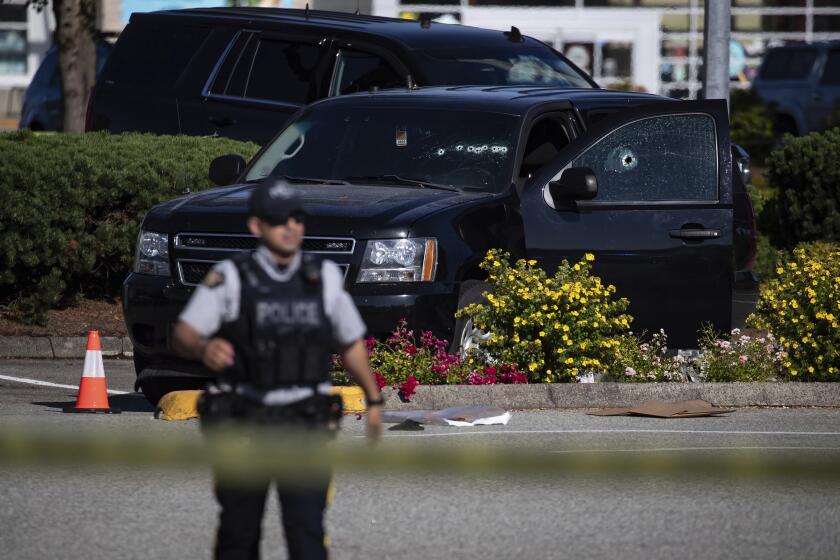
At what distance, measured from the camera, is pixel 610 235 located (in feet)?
35.6

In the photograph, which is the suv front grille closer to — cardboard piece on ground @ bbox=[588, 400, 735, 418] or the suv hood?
the suv hood

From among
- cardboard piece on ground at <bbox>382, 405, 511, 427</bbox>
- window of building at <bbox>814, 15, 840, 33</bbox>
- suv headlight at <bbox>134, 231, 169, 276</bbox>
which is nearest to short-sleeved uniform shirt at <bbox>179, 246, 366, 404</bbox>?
cardboard piece on ground at <bbox>382, 405, 511, 427</bbox>

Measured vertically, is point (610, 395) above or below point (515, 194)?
below

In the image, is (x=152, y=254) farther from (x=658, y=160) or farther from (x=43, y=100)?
(x=43, y=100)

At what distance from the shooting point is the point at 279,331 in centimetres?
531

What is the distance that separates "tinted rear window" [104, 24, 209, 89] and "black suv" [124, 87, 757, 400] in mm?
3929

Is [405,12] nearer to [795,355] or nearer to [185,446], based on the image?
[795,355]

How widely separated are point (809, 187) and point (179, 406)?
8.83 meters

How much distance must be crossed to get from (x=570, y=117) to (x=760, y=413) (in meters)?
2.40

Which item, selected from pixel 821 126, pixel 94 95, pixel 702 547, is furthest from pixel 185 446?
pixel 821 126

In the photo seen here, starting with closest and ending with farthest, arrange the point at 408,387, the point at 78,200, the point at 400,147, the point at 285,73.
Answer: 1. the point at 408,387
2. the point at 400,147
3. the point at 78,200
4. the point at 285,73

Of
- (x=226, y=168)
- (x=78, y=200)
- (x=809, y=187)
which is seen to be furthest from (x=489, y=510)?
(x=809, y=187)

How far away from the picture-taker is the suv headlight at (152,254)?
1003 cm

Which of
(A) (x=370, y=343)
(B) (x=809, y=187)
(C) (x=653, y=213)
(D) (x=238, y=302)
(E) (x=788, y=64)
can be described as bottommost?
(A) (x=370, y=343)
